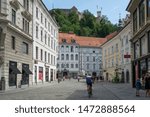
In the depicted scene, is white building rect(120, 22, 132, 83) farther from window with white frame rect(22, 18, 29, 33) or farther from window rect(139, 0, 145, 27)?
window rect(139, 0, 145, 27)

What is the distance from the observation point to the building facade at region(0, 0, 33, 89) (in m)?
32.8

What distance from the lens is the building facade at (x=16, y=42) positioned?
32.8m

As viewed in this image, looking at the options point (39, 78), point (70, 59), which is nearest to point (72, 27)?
point (70, 59)

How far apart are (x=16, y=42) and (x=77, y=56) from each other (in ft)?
242

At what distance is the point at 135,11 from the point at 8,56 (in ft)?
49.7

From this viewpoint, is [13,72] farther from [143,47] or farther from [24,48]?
[143,47]

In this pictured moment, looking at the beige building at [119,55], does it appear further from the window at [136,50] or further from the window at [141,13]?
the window at [141,13]

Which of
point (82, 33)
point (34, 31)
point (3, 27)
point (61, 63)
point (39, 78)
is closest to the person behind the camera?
point (3, 27)

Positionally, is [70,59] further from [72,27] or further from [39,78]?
[39,78]

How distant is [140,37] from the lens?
33.4 meters

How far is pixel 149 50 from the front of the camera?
2977 centimetres

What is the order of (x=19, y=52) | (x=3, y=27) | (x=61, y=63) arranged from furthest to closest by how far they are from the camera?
1. (x=61, y=63)
2. (x=19, y=52)
3. (x=3, y=27)

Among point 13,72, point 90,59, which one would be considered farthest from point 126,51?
point 90,59

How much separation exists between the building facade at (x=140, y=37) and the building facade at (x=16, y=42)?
43.3 ft
